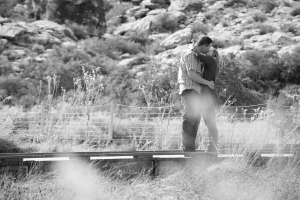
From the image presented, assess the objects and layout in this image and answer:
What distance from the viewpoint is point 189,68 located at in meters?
6.30

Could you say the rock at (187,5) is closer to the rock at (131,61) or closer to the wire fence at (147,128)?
the rock at (131,61)

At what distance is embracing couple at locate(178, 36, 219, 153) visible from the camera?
637 cm

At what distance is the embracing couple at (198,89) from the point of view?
637 cm

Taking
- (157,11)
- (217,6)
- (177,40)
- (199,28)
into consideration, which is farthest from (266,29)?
(157,11)

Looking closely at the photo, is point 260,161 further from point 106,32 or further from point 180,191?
point 106,32

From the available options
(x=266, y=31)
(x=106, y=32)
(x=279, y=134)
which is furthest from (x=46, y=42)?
(x=279, y=134)

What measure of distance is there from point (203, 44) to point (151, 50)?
25033mm

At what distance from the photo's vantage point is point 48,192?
15.4 ft

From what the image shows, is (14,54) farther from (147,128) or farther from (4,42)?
(147,128)

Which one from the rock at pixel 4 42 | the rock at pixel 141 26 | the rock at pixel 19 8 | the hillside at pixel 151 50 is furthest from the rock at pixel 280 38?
the rock at pixel 19 8

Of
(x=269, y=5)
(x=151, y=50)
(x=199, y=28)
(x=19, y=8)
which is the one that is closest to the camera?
(x=151, y=50)

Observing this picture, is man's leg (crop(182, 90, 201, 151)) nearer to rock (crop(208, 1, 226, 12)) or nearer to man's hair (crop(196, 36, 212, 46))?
man's hair (crop(196, 36, 212, 46))

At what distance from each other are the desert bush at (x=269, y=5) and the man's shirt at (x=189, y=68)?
110ft

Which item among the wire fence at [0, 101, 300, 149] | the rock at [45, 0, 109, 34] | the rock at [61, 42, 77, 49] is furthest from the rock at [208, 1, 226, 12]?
the wire fence at [0, 101, 300, 149]
